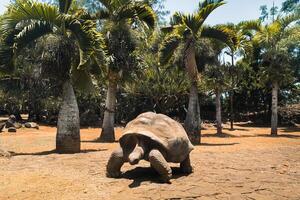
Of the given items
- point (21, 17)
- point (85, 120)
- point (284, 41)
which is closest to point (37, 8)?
point (21, 17)

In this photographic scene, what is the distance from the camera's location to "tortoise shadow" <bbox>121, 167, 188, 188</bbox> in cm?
714

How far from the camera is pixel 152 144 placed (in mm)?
7289

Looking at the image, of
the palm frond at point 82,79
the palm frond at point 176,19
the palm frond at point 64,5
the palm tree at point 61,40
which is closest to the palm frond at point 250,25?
the palm frond at point 176,19

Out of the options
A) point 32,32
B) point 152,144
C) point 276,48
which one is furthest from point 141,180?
point 276,48

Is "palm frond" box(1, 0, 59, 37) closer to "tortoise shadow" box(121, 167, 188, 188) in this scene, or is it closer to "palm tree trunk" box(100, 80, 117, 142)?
"tortoise shadow" box(121, 167, 188, 188)

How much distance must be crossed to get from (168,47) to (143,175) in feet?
28.5

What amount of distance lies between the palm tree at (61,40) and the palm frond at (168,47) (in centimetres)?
455

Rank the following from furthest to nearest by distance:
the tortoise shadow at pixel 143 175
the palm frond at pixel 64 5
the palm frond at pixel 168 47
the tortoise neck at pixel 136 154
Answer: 1. the palm frond at pixel 168 47
2. the palm frond at pixel 64 5
3. the tortoise shadow at pixel 143 175
4. the tortoise neck at pixel 136 154

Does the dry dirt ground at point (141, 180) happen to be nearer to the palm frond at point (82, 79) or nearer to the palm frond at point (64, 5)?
the palm frond at point (82, 79)

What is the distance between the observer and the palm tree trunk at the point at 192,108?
15.8m

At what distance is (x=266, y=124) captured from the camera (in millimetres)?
31828

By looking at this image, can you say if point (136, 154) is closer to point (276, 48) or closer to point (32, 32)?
point (32, 32)

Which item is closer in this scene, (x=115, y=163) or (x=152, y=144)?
(x=152, y=144)

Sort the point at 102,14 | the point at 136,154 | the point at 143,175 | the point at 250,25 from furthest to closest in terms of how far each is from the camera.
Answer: the point at 250,25
the point at 102,14
the point at 143,175
the point at 136,154
